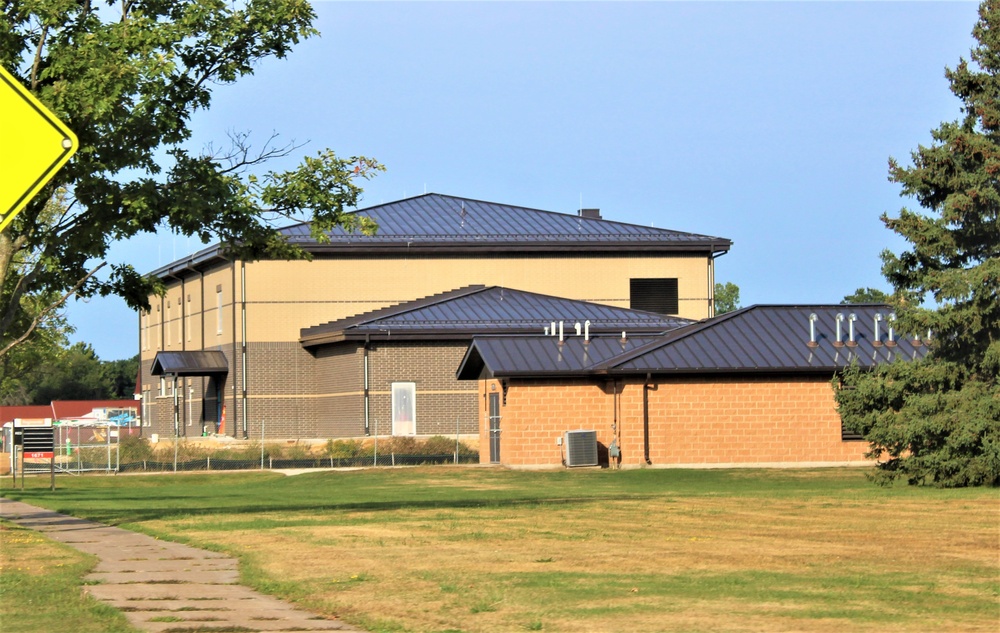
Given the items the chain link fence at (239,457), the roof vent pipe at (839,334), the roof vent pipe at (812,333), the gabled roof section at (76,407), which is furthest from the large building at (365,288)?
the gabled roof section at (76,407)

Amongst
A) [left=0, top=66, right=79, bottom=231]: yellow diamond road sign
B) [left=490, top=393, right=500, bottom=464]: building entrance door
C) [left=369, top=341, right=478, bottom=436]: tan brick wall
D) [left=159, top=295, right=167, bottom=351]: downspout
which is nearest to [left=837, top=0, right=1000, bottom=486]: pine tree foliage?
[left=490, top=393, right=500, bottom=464]: building entrance door

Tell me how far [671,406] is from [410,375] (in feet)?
53.8

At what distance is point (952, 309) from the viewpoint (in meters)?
26.8

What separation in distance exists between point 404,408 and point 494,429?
39.2 ft

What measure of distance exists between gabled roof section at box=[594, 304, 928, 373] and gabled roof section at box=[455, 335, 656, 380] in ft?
3.68

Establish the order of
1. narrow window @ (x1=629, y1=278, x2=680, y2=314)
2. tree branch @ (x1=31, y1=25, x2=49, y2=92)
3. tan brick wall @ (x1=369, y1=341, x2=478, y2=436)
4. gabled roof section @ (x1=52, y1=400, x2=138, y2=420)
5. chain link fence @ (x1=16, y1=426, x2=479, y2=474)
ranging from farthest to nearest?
gabled roof section @ (x1=52, y1=400, x2=138, y2=420)
narrow window @ (x1=629, y1=278, x2=680, y2=314)
tan brick wall @ (x1=369, y1=341, x2=478, y2=436)
chain link fence @ (x1=16, y1=426, x2=479, y2=474)
tree branch @ (x1=31, y1=25, x2=49, y2=92)

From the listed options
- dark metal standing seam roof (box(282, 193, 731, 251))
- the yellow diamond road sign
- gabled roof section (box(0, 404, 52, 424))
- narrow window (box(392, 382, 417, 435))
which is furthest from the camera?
gabled roof section (box(0, 404, 52, 424))

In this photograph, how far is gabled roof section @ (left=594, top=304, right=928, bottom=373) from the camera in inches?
1436

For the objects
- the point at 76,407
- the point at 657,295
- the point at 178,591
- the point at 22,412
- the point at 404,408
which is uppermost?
the point at 657,295

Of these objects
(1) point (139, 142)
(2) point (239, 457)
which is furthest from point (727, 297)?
(1) point (139, 142)

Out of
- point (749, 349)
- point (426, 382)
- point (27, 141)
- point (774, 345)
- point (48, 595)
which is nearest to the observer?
point (27, 141)

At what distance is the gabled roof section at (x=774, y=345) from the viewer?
120ft

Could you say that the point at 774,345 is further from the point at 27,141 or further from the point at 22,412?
the point at 22,412

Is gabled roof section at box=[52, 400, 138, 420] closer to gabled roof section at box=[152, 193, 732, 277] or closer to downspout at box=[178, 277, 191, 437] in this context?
downspout at box=[178, 277, 191, 437]
